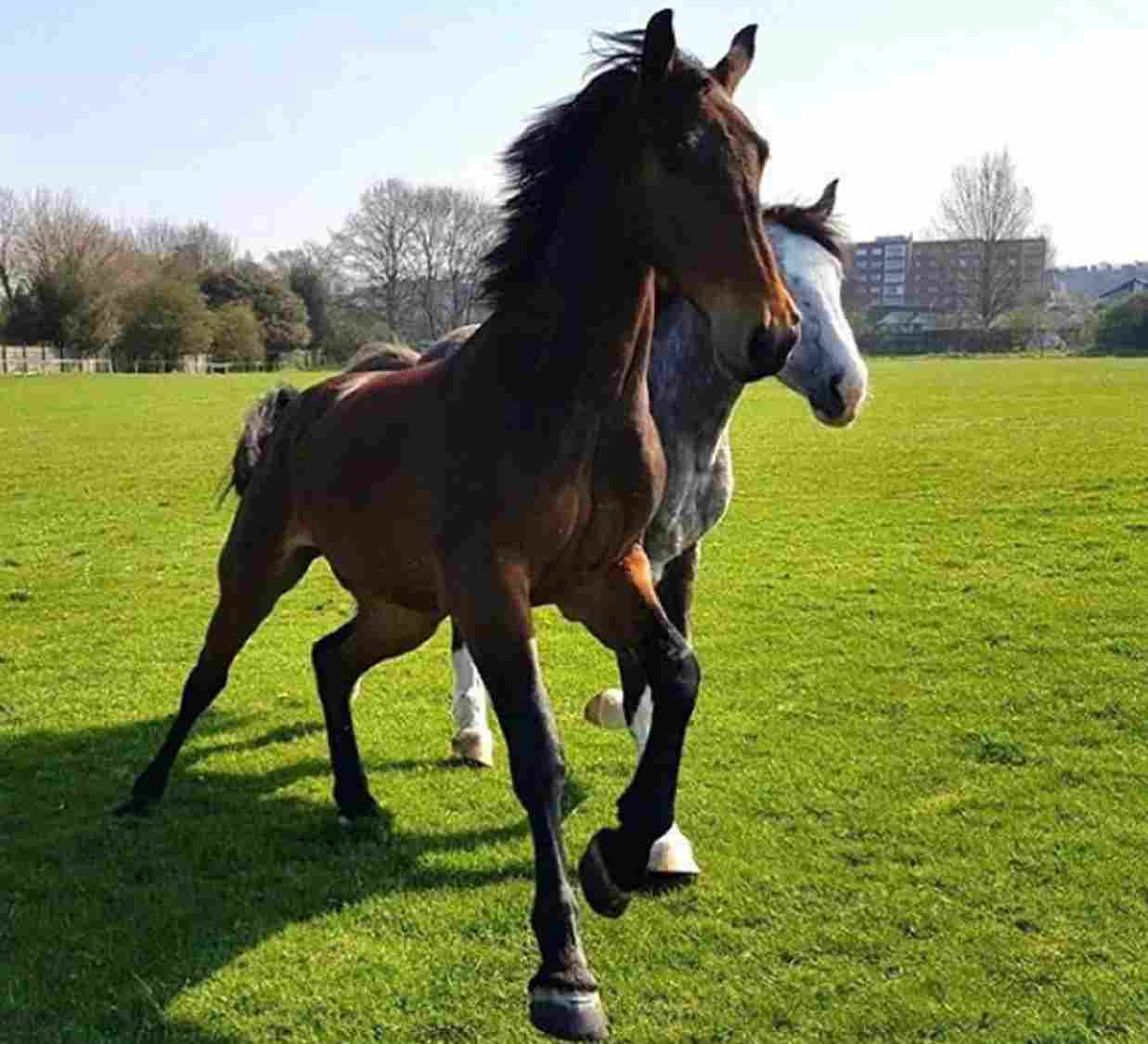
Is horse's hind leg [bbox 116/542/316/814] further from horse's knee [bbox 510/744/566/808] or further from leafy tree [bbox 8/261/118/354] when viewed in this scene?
leafy tree [bbox 8/261/118/354]

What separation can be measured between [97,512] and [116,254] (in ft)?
205

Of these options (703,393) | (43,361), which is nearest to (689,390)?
(703,393)

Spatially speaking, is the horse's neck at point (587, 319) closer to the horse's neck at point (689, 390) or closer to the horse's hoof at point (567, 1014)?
the horse's neck at point (689, 390)

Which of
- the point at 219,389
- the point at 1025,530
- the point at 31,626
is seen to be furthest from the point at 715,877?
the point at 219,389

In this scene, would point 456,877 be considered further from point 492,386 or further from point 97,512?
point 97,512

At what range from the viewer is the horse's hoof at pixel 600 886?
3.55m

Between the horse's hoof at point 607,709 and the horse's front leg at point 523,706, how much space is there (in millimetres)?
2247

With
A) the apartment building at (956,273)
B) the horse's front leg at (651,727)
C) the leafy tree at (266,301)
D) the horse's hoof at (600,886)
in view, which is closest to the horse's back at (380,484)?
the horse's front leg at (651,727)

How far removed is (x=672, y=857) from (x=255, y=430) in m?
2.99

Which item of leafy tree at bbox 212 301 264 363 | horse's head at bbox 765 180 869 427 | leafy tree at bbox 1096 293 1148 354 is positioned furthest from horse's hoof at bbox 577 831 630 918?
leafy tree at bbox 1096 293 1148 354

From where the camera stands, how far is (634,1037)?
3.37m

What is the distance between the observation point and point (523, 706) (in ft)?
10.9

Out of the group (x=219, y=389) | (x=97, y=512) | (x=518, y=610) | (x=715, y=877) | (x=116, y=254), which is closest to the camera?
(x=518, y=610)

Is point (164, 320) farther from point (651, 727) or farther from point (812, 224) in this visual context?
point (651, 727)
